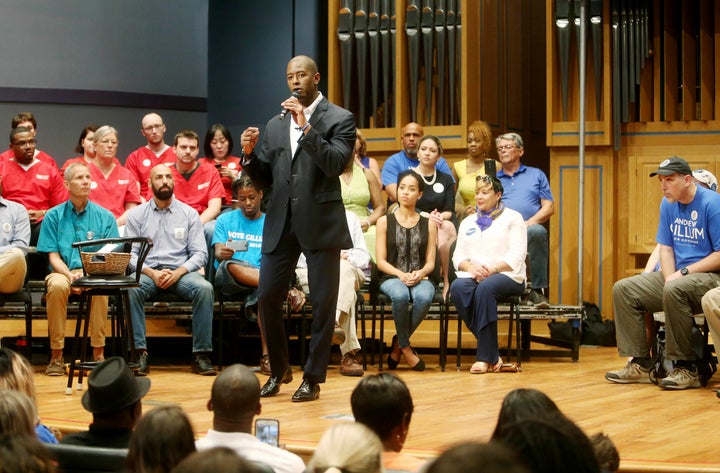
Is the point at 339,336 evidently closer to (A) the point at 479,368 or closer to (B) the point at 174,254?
(A) the point at 479,368

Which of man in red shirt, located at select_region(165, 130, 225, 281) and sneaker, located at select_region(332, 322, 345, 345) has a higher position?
man in red shirt, located at select_region(165, 130, 225, 281)

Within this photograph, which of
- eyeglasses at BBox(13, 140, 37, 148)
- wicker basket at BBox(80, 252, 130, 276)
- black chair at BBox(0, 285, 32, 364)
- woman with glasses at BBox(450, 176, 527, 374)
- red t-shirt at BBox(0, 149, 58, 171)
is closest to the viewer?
wicker basket at BBox(80, 252, 130, 276)

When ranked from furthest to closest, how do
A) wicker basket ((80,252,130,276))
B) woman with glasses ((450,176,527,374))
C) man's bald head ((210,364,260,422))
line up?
1. woman with glasses ((450,176,527,374))
2. wicker basket ((80,252,130,276))
3. man's bald head ((210,364,260,422))

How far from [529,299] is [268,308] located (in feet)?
8.16

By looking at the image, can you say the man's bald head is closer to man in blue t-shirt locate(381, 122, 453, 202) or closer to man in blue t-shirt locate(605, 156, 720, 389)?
man in blue t-shirt locate(605, 156, 720, 389)

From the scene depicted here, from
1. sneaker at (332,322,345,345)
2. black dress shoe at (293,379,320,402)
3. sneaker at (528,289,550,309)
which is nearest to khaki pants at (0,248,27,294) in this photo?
sneaker at (332,322,345,345)

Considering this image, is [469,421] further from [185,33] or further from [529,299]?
[185,33]

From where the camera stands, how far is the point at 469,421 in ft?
13.5

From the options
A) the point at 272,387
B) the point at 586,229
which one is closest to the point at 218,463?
the point at 272,387

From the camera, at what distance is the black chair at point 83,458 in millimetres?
2369

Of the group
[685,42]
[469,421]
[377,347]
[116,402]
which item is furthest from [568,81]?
[116,402]

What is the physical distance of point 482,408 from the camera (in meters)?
4.51

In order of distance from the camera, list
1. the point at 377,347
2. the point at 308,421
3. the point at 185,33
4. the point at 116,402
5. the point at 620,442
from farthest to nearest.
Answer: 1. the point at 185,33
2. the point at 377,347
3. the point at 308,421
4. the point at 620,442
5. the point at 116,402

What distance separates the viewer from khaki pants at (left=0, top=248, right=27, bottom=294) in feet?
18.7
